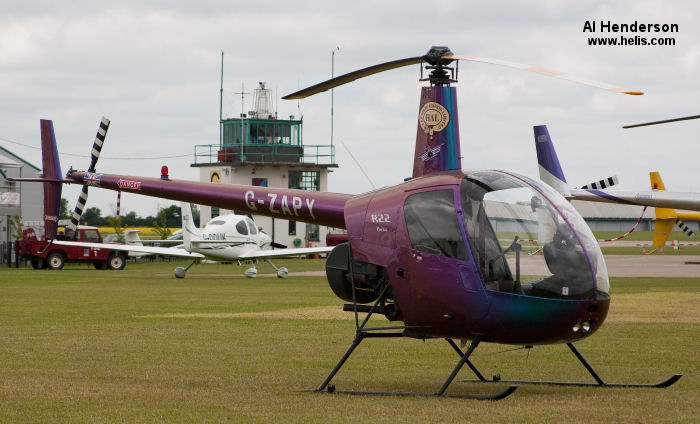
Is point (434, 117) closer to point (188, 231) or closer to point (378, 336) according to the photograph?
point (378, 336)

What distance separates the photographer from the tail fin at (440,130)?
10.2m

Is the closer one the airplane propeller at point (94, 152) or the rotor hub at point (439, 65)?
the rotor hub at point (439, 65)

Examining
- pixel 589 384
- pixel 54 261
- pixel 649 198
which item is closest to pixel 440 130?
pixel 589 384

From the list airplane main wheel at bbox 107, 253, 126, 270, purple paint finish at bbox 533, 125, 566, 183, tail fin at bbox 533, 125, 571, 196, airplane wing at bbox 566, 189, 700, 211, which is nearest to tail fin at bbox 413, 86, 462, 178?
airplane wing at bbox 566, 189, 700, 211

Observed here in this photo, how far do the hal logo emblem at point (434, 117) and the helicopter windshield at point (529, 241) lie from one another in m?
1.23

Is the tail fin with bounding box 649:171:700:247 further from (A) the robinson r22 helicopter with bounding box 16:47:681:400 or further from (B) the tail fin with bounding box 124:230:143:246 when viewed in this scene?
(A) the robinson r22 helicopter with bounding box 16:47:681:400

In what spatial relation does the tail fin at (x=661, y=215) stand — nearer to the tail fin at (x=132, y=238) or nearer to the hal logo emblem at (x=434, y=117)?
the tail fin at (x=132, y=238)

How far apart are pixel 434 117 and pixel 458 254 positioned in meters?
1.94

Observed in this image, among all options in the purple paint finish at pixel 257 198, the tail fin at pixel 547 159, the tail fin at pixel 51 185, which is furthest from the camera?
the tail fin at pixel 547 159

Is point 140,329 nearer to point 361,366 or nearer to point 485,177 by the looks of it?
point 361,366

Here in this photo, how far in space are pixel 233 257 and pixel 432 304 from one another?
27.6 meters

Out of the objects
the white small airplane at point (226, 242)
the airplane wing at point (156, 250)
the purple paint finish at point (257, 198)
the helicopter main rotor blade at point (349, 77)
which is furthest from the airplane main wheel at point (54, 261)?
the helicopter main rotor blade at point (349, 77)

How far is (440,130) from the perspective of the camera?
10195mm

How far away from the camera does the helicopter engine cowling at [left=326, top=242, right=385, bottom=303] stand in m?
9.91
